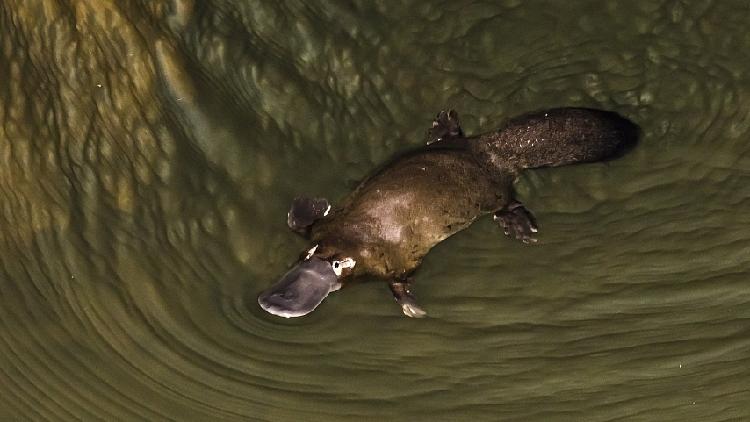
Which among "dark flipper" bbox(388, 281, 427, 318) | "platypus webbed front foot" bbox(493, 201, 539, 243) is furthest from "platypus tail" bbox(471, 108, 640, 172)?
"dark flipper" bbox(388, 281, 427, 318)

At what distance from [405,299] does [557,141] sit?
0.85 metres

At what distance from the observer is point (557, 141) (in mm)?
3121

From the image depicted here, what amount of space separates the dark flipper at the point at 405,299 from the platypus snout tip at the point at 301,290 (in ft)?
0.71

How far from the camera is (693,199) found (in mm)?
3076

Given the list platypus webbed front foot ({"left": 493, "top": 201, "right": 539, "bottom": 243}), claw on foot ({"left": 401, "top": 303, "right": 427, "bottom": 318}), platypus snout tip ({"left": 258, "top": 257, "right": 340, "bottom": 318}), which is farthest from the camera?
platypus webbed front foot ({"left": 493, "top": 201, "right": 539, "bottom": 243})

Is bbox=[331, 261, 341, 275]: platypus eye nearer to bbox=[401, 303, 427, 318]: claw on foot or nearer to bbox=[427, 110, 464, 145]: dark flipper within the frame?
bbox=[401, 303, 427, 318]: claw on foot

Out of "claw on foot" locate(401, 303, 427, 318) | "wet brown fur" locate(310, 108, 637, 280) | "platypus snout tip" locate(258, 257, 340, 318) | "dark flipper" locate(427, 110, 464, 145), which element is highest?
"dark flipper" locate(427, 110, 464, 145)

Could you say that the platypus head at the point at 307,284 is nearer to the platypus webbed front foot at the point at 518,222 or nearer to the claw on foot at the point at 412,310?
the claw on foot at the point at 412,310

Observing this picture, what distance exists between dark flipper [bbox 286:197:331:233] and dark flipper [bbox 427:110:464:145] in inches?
19.5

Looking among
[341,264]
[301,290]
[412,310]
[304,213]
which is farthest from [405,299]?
[304,213]

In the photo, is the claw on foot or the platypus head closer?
the platypus head

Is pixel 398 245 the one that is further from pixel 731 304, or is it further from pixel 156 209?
pixel 731 304

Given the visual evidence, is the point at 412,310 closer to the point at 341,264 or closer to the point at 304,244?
the point at 341,264

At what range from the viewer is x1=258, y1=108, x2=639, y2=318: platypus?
289cm
